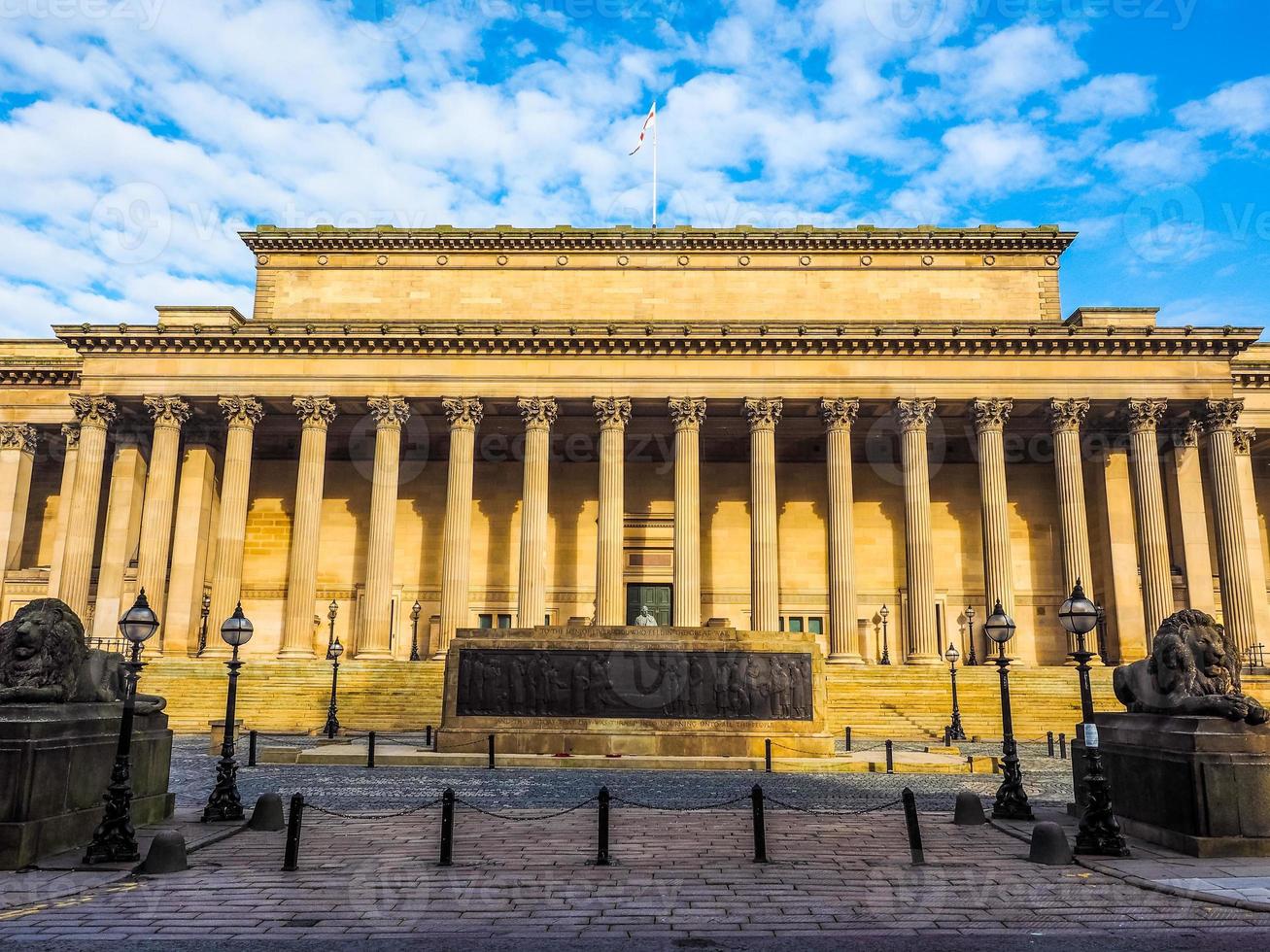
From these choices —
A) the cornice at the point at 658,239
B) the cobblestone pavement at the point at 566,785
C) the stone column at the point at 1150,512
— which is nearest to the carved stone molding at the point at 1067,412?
the stone column at the point at 1150,512

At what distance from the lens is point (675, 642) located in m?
24.0

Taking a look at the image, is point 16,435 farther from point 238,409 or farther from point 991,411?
point 991,411

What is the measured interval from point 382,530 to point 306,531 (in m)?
3.34

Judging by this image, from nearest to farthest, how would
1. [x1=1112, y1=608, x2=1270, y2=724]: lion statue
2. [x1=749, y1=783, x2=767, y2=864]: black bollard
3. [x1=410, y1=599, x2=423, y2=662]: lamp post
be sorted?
[x1=749, y1=783, x2=767, y2=864]: black bollard, [x1=1112, y1=608, x2=1270, y2=724]: lion statue, [x1=410, y1=599, x2=423, y2=662]: lamp post

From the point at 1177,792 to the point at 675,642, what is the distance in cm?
1309

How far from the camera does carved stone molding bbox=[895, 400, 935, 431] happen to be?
40.8 m

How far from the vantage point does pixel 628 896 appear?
1030 cm

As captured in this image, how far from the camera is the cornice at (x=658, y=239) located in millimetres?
45719

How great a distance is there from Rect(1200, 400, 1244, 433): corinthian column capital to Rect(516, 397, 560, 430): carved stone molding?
28.2 meters

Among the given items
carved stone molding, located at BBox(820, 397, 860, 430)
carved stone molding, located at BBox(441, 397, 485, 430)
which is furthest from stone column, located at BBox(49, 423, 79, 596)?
carved stone molding, located at BBox(820, 397, 860, 430)

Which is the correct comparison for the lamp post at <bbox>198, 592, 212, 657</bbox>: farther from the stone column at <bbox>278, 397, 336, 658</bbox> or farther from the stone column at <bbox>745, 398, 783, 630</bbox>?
the stone column at <bbox>745, 398, 783, 630</bbox>

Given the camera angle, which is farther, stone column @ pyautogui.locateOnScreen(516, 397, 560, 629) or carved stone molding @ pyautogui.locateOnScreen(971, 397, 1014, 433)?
carved stone molding @ pyautogui.locateOnScreen(971, 397, 1014, 433)

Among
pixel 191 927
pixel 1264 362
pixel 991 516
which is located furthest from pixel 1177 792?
pixel 1264 362

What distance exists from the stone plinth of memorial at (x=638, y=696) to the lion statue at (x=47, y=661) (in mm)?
11369
